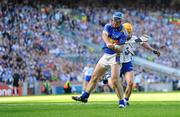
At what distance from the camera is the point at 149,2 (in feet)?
194

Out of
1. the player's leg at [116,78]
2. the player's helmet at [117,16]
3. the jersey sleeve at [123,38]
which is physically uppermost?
the player's helmet at [117,16]

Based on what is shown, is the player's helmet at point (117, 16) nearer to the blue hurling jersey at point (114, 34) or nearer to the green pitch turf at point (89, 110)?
the blue hurling jersey at point (114, 34)

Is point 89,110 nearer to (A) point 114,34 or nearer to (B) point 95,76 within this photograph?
(B) point 95,76

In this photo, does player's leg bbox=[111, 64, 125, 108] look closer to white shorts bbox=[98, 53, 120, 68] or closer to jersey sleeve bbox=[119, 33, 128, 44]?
white shorts bbox=[98, 53, 120, 68]

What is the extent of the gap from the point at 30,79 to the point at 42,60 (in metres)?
2.23

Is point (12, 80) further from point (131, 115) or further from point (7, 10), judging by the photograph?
point (131, 115)

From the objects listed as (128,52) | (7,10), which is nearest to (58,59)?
(7,10)

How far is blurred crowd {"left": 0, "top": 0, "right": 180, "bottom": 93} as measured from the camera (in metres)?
44.0

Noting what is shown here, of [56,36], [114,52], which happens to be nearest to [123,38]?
[114,52]

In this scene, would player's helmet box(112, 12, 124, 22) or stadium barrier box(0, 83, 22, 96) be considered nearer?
player's helmet box(112, 12, 124, 22)

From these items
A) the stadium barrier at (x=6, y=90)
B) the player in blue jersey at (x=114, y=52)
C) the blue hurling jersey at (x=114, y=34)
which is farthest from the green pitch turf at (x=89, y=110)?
the stadium barrier at (x=6, y=90)

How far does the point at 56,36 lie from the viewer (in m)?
48.2

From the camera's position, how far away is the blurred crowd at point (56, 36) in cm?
4403

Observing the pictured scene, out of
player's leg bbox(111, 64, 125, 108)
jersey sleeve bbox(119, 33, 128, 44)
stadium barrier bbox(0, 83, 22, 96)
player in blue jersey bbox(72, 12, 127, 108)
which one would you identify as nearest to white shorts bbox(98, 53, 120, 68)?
player in blue jersey bbox(72, 12, 127, 108)
